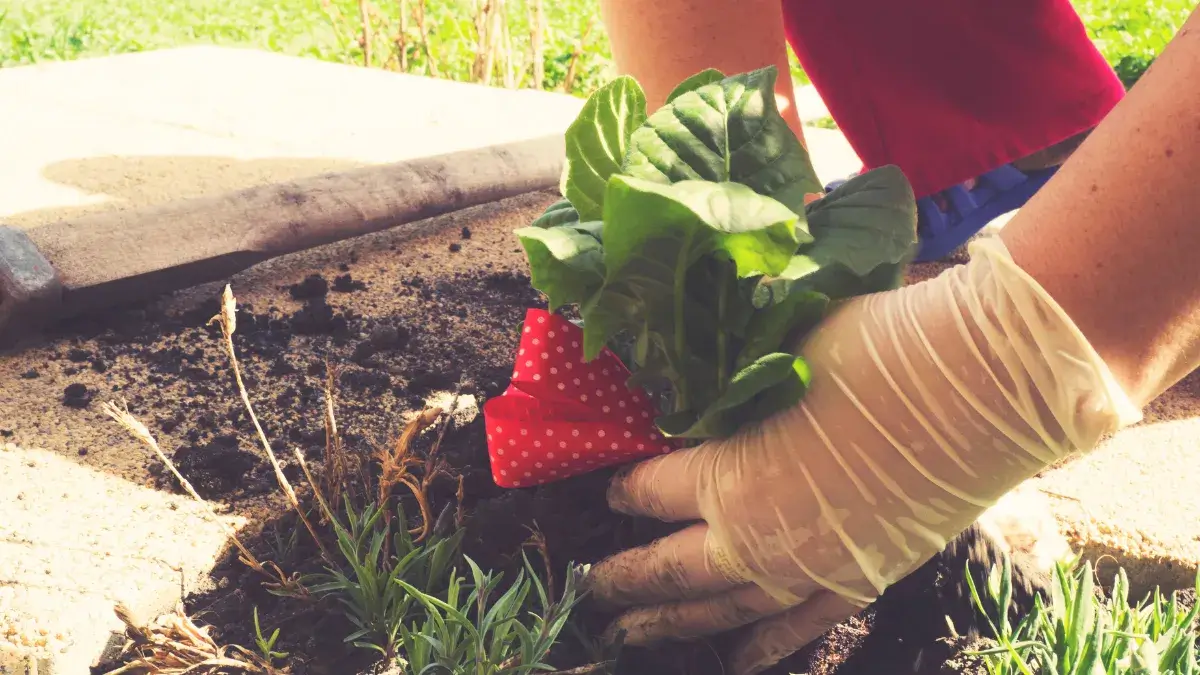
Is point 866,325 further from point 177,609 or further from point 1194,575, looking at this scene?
point 177,609

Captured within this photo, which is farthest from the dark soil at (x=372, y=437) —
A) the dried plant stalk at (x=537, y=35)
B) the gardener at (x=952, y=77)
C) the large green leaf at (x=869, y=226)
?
the dried plant stalk at (x=537, y=35)

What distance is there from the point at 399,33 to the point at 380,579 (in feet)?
13.1

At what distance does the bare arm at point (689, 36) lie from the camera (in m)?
1.62

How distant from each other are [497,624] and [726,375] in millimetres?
402

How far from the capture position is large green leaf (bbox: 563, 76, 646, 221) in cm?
115

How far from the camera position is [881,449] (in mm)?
1109

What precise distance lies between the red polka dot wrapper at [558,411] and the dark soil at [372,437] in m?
0.13

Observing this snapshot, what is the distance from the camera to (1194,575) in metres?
1.54

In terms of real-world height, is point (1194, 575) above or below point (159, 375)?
below

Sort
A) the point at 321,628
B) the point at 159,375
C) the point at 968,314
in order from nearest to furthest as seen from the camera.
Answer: the point at 968,314
the point at 321,628
the point at 159,375

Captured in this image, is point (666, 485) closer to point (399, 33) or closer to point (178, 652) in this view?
point (178, 652)

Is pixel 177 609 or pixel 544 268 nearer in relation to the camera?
pixel 544 268

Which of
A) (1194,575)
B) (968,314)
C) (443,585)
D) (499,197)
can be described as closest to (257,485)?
(443,585)

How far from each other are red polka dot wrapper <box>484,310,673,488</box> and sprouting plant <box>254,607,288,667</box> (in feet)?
1.16
